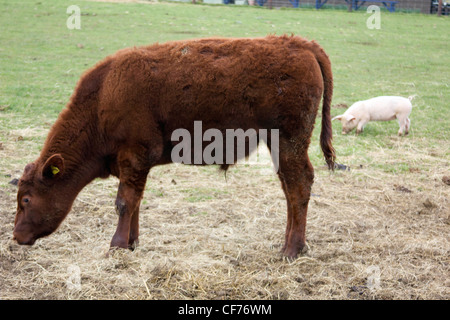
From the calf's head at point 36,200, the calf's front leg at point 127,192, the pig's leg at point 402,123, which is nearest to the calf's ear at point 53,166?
the calf's head at point 36,200

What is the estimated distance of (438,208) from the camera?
5.80 m

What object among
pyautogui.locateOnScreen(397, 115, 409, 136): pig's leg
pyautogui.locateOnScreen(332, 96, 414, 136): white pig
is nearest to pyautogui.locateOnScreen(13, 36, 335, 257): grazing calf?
pyautogui.locateOnScreen(332, 96, 414, 136): white pig

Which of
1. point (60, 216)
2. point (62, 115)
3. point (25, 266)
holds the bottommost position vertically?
point (25, 266)

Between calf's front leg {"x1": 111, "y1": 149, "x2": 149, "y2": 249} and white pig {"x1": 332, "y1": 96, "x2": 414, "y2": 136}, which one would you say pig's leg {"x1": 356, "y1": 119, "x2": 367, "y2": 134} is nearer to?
white pig {"x1": 332, "y1": 96, "x2": 414, "y2": 136}

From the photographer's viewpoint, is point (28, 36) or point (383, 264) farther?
point (28, 36)

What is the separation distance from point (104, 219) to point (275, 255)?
199cm

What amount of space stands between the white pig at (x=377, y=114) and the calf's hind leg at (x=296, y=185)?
4500mm

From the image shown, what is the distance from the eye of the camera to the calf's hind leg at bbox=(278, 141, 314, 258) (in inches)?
179

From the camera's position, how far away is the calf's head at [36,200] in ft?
14.1

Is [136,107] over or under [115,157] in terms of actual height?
over
